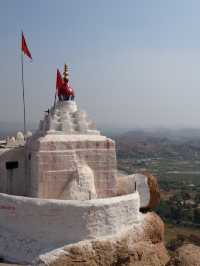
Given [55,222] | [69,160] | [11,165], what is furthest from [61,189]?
[11,165]

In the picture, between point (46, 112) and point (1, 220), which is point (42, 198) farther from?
point (46, 112)

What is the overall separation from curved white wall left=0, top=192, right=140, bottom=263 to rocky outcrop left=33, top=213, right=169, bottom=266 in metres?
0.36

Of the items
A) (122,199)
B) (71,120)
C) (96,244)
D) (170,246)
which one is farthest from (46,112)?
(170,246)

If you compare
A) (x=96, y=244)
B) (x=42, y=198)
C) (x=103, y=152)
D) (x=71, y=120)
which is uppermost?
(x=71, y=120)

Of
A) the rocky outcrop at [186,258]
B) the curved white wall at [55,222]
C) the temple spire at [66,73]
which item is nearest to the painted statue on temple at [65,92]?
the temple spire at [66,73]

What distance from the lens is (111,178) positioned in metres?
17.7

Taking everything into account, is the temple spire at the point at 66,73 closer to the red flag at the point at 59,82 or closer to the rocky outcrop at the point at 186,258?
the red flag at the point at 59,82

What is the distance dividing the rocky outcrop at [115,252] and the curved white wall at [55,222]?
363 millimetres

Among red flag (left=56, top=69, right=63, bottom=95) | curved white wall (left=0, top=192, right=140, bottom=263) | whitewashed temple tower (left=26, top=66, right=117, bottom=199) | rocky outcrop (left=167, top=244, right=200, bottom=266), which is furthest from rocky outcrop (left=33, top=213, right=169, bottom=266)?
red flag (left=56, top=69, right=63, bottom=95)

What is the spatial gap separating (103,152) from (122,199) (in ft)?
9.19

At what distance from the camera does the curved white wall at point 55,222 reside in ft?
48.1

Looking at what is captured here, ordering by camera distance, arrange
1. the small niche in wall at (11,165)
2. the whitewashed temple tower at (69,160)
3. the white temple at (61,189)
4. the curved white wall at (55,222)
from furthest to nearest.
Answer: the small niche in wall at (11,165), the whitewashed temple tower at (69,160), the white temple at (61,189), the curved white wall at (55,222)

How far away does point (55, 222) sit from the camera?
48.6ft

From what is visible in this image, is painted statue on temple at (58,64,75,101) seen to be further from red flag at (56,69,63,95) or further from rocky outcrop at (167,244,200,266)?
rocky outcrop at (167,244,200,266)
